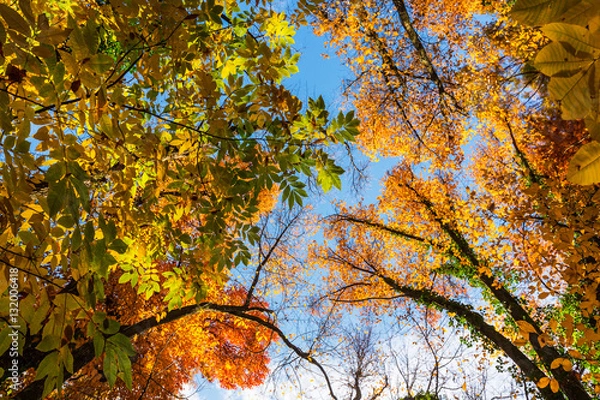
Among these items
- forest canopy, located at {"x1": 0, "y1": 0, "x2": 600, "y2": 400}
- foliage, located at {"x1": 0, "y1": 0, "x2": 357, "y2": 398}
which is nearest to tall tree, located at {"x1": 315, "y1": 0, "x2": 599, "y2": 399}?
forest canopy, located at {"x1": 0, "y1": 0, "x2": 600, "y2": 400}

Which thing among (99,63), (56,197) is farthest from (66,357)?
(99,63)

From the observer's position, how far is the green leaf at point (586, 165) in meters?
0.68

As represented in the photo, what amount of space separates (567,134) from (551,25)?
14503mm

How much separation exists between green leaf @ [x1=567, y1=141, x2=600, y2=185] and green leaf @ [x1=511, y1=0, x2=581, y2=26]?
0.82ft

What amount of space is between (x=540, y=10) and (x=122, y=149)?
203 centimetres

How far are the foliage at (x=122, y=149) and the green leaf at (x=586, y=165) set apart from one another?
1.22 metres

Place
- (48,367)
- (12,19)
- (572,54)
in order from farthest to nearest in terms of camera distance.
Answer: (48,367) < (12,19) < (572,54)

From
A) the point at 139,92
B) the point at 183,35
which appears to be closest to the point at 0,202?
the point at 183,35

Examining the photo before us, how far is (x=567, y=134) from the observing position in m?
12.1

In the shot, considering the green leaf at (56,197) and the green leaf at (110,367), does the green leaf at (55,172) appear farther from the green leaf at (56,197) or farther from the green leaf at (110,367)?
the green leaf at (110,367)

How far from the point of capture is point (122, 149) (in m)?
2.06

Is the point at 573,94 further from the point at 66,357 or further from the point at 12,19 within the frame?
the point at 66,357

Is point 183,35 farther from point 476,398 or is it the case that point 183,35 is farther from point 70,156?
point 476,398

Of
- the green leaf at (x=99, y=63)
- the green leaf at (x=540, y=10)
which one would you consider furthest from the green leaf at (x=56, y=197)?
the green leaf at (x=540, y=10)
